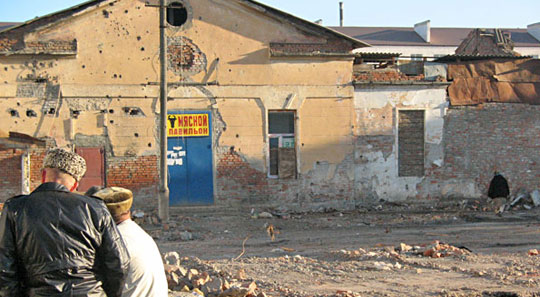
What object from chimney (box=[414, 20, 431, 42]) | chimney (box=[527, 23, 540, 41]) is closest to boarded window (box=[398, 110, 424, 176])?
chimney (box=[414, 20, 431, 42])

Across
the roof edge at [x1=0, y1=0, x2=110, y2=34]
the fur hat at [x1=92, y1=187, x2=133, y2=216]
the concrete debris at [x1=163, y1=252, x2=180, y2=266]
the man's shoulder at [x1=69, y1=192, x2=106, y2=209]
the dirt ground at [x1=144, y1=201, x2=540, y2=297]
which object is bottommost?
the dirt ground at [x1=144, y1=201, x2=540, y2=297]

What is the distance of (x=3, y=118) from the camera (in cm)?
1606

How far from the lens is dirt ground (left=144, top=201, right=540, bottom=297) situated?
7758 mm

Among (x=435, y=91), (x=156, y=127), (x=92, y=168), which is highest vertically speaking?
(x=435, y=91)

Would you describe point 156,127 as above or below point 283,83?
below

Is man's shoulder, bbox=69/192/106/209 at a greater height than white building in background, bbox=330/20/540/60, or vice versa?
white building in background, bbox=330/20/540/60

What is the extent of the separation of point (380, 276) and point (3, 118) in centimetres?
1237

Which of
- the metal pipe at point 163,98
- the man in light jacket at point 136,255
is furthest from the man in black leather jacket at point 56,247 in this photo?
the metal pipe at point 163,98

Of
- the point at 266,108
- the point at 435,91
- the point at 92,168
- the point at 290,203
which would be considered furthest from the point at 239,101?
the point at 435,91

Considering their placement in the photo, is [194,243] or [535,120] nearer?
[194,243]

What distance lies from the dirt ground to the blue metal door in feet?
1.58

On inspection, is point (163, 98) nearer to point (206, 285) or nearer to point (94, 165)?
point (94, 165)

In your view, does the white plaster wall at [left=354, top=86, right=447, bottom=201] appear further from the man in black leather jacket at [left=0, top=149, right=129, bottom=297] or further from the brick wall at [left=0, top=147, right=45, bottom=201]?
the man in black leather jacket at [left=0, top=149, right=129, bottom=297]

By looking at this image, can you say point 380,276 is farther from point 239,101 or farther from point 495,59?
point 495,59
